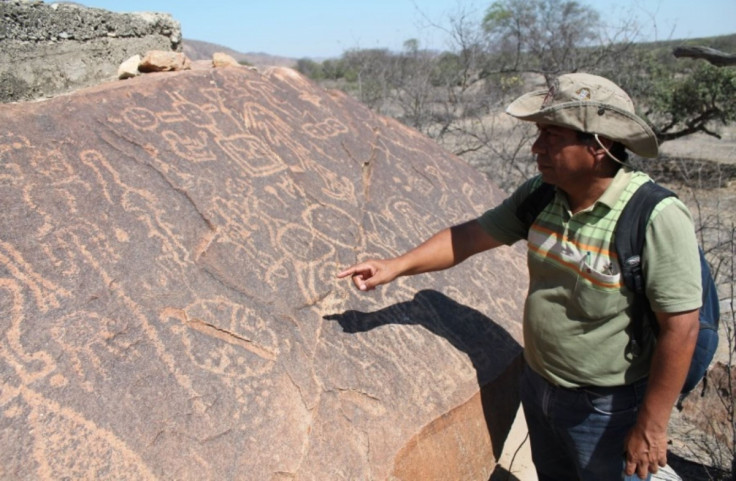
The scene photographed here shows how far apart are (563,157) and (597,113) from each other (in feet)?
0.41

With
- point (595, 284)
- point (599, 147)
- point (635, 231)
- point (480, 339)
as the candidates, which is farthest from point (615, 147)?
point (480, 339)

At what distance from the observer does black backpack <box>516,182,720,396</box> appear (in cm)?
136

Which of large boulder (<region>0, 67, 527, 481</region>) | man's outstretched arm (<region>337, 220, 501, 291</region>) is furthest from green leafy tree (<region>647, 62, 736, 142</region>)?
man's outstretched arm (<region>337, 220, 501, 291</region>)

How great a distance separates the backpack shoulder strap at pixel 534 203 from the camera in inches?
64.4

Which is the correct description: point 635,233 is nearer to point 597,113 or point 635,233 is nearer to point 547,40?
point 597,113

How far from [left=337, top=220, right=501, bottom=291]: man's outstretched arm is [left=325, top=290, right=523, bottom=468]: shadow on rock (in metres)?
0.21

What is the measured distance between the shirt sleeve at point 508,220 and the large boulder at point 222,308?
0.46m

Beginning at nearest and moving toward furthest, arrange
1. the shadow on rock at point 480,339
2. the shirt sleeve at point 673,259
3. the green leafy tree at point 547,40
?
the shirt sleeve at point 673,259
the shadow on rock at point 480,339
the green leafy tree at point 547,40

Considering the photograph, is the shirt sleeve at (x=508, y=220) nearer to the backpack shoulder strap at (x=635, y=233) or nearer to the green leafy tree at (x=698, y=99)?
the backpack shoulder strap at (x=635, y=233)

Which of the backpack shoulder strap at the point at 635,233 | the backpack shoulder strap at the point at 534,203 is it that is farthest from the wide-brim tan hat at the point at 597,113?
the backpack shoulder strap at the point at 534,203

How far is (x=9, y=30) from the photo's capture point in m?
2.93

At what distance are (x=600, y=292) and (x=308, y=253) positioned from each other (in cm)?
100

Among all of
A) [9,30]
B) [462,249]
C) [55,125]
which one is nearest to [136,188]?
[55,125]

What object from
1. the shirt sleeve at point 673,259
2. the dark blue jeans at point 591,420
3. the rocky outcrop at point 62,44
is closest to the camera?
the shirt sleeve at point 673,259
